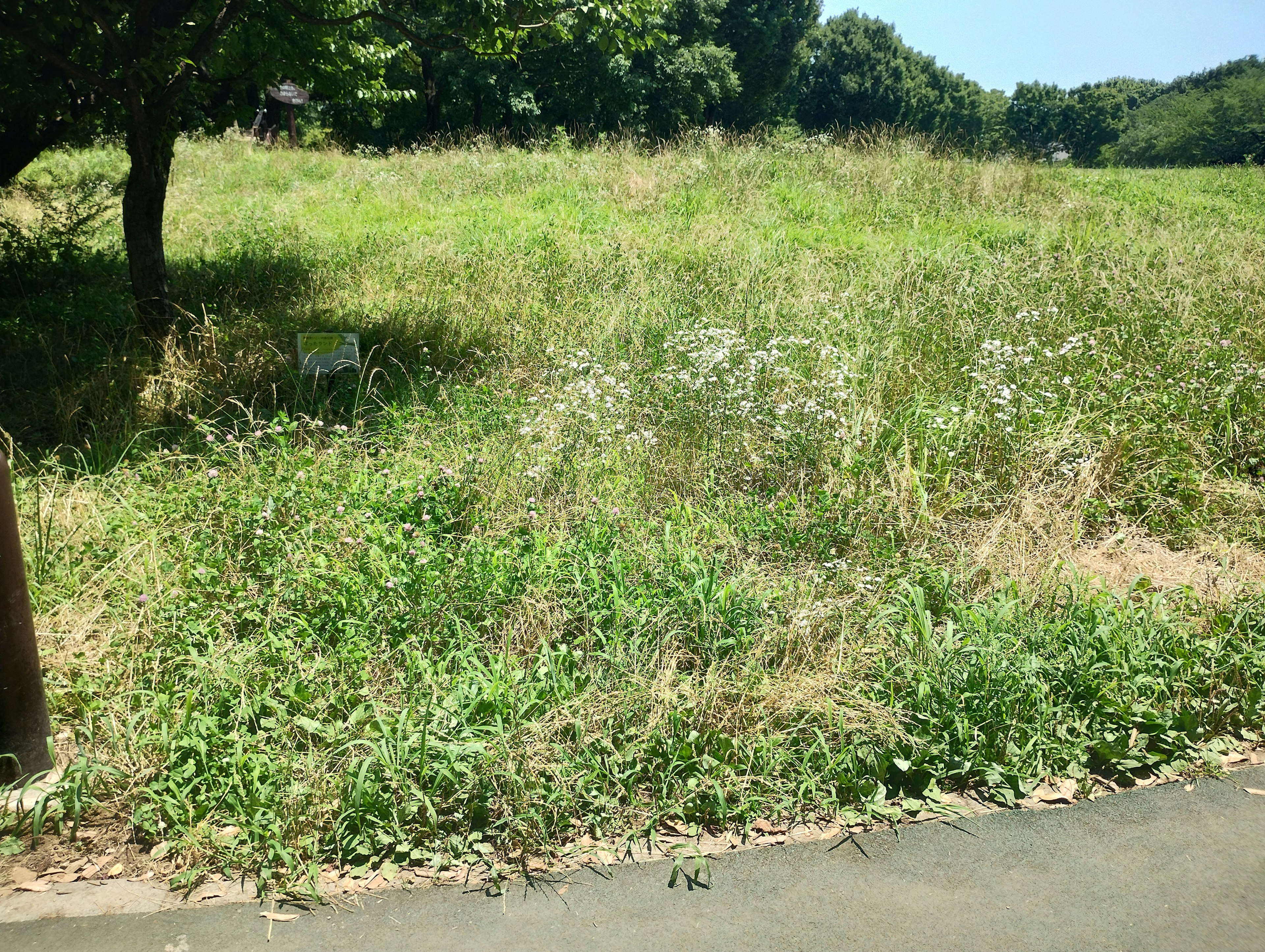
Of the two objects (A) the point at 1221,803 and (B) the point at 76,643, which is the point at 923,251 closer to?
(A) the point at 1221,803

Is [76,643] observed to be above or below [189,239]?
below

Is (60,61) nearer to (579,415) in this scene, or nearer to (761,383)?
(579,415)

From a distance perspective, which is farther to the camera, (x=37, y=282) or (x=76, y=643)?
(x=37, y=282)

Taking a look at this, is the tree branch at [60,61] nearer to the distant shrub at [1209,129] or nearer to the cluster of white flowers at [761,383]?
the cluster of white flowers at [761,383]

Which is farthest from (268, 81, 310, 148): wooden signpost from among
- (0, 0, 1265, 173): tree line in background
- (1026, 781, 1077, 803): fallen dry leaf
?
(1026, 781, 1077, 803): fallen dry leaf

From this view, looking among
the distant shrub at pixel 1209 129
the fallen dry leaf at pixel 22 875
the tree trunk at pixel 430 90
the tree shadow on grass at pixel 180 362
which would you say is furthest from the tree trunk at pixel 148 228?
the distant shrub at pixel 1209 129

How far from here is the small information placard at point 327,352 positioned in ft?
19.1

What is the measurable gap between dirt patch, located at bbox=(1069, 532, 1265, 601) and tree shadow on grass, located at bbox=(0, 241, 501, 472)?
14.2 ft

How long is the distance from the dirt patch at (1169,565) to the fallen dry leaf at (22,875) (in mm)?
4397

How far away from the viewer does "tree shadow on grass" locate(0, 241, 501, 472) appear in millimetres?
5582

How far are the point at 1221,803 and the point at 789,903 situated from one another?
5.79 feet

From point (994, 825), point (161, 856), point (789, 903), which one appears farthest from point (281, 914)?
point (994, 825)

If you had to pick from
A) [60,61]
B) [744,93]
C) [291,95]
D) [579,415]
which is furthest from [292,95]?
[744,93]

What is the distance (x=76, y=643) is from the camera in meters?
3.44
